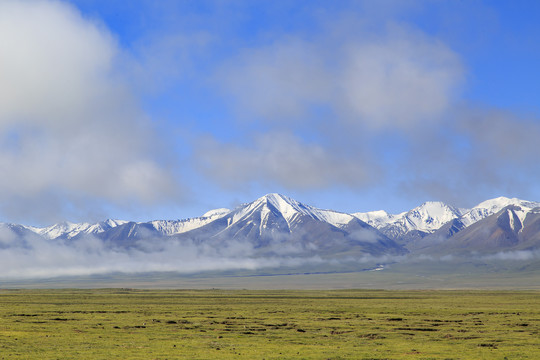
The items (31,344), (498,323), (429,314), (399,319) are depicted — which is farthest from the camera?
(429,314)

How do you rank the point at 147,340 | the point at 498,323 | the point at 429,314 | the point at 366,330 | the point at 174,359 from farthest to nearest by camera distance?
the point at 429,314, the point at 498,323, the point at 366,330, the point at 147,340, the point at 174,359

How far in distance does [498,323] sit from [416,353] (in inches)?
1600

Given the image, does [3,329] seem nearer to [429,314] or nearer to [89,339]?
[89,339]

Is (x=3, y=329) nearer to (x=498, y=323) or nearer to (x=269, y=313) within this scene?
(x=269, y=313)

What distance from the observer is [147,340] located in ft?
226

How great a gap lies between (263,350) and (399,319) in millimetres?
47219

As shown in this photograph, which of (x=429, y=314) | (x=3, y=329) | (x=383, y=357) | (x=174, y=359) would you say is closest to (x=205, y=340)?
(x=174, y=359)

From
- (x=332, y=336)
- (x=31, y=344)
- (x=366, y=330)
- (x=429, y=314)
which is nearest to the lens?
(x=31, y=344)

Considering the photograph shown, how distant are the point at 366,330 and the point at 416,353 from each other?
24.4 metres

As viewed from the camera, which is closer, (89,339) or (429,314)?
(89,339)

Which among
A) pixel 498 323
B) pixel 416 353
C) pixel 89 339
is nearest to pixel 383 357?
pixel 416 353

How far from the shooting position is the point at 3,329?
80125 mm

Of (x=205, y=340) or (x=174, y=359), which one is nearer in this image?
(x=174, y=359)

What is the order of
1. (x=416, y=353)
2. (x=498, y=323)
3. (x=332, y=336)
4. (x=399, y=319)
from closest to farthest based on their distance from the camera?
(x=416, y=353) < (x=332, y=336) < (x=498, y=323) < (x=399, y=319)
